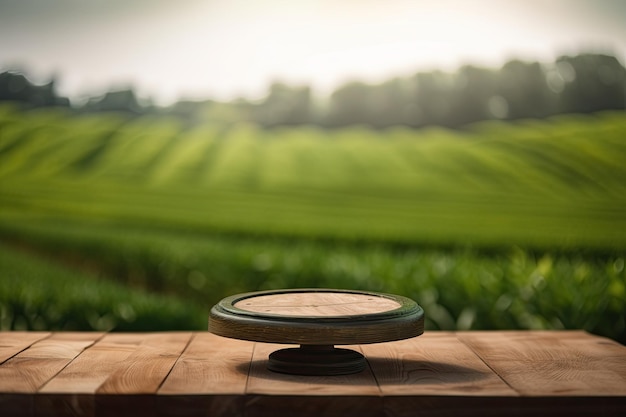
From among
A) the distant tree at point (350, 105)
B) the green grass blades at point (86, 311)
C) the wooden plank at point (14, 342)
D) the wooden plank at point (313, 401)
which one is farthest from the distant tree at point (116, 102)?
the wooden plank at point (313, 401)

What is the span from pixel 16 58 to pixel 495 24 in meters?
3.38

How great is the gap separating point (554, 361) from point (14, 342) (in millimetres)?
1671

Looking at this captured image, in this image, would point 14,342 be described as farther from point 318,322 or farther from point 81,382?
point 318,322

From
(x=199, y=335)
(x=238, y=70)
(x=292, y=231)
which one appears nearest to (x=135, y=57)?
(x=238, y=70)

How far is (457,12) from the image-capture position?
5.25 metres

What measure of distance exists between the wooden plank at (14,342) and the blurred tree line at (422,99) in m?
3.36

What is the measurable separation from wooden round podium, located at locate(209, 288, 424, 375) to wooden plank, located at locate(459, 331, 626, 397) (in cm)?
31

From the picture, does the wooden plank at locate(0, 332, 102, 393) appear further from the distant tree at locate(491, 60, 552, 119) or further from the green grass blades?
the distant tree at locate(491, 60, 552, 119)

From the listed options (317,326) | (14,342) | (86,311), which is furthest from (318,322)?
(86,311)

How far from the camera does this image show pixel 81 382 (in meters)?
1.84

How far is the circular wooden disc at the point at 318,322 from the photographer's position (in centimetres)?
185

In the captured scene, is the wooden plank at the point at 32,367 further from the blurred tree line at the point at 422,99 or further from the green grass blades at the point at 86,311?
the blurred tree line at the point at 422,99

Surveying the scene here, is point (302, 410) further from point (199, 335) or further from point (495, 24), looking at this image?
point (495, 24)

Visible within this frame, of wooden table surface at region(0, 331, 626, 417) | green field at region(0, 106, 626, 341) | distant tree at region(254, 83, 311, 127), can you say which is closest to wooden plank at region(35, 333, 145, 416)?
wooden table surface at region(0, 331, 626, 417)
